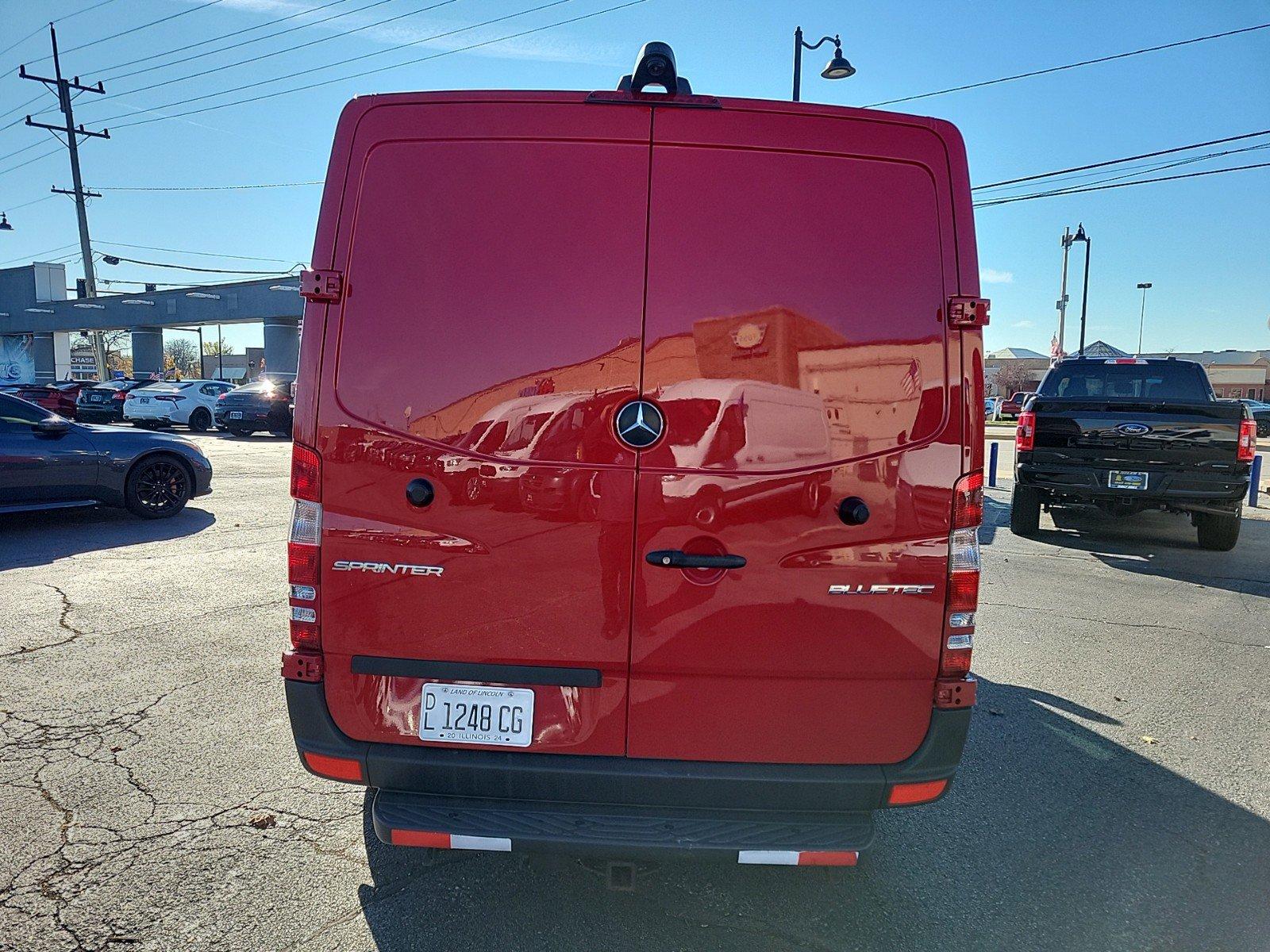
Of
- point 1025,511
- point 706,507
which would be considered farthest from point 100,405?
point 706,507

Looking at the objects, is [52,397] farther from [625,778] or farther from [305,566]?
[625,778]

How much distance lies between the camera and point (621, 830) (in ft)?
7.17

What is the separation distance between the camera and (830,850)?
217 centimetres

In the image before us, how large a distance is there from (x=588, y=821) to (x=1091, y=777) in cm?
255

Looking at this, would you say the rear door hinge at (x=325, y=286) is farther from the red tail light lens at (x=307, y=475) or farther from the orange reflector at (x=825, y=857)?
the orange reflector at (x=825, y=857)

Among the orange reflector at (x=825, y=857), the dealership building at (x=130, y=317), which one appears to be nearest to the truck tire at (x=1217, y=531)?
the orange reflector at (x=825, y=857)

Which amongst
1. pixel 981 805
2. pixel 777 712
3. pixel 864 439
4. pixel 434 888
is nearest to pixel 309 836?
pixel 434 888

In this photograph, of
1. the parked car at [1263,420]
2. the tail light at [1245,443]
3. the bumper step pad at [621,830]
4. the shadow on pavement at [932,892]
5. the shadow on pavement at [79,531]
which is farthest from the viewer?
the parked car at [1263,420]

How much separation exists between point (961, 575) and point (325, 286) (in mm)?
1936

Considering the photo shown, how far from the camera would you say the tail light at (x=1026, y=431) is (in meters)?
8.54

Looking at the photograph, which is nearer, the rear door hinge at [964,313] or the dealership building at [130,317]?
the rear door hinge at [964,313]

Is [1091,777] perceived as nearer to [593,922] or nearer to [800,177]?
[593,922]

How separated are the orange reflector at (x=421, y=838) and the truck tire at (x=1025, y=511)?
27.4 ft

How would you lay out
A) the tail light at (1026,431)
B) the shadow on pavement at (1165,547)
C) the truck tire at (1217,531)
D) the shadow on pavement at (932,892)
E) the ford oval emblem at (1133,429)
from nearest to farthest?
the shadow on pavement at (932,892) < the shadow on pavement at (1165,547) < the ford oval emblem at (1133,429) < the tail light at (1026,431) < the truck tire at (1217,531)
